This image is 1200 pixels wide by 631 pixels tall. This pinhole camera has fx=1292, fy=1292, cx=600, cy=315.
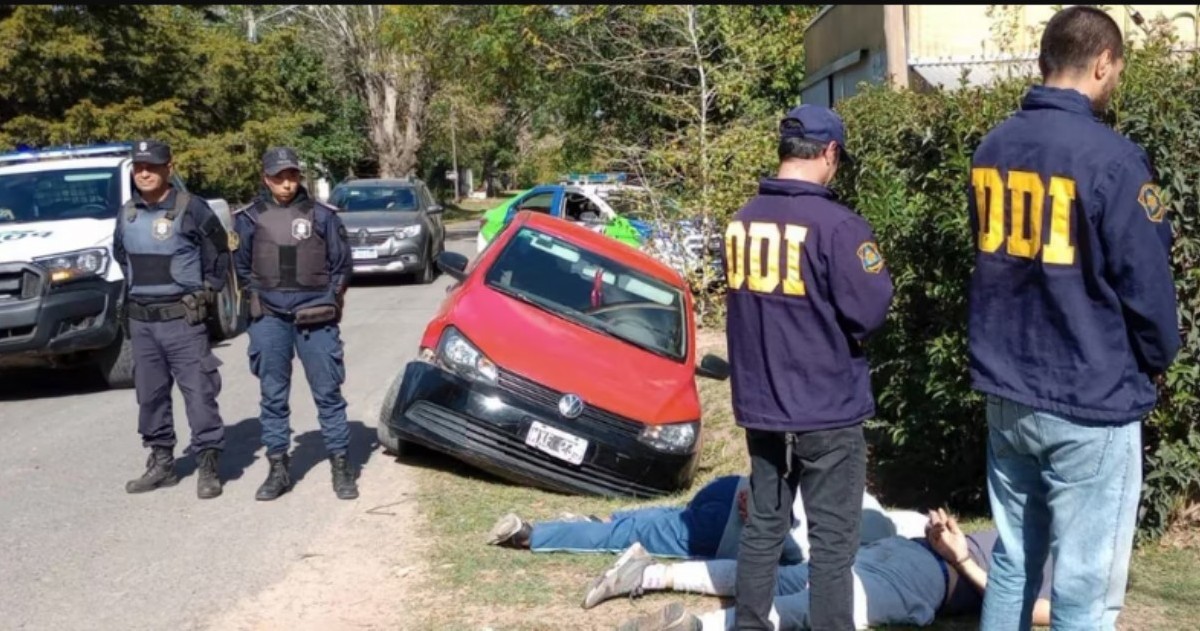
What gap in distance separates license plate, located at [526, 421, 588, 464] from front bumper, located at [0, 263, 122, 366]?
204 inches

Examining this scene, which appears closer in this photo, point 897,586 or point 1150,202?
point 1150,202

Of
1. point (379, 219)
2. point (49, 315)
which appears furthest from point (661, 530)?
point (379, 219)

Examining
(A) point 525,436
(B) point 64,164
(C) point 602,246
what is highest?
(B) point 64,164

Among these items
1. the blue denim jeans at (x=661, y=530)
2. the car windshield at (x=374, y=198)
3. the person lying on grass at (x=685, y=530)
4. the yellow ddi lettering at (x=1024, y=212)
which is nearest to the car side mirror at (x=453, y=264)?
the person lying on grass at (x=685, y=530)

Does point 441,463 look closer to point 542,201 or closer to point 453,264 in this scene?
point 453,264

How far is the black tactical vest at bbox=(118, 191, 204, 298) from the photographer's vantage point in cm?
727

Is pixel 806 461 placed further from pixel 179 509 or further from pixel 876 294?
pixel 179 509

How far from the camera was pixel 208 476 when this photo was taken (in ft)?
24.3

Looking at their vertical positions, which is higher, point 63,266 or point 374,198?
point 374,198

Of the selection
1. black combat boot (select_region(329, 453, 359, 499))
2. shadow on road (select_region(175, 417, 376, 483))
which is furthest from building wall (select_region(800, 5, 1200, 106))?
black combat boot (select_region(329, 453, 359, 499))

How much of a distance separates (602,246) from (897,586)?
14.4 ft

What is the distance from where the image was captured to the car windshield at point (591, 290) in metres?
8.07

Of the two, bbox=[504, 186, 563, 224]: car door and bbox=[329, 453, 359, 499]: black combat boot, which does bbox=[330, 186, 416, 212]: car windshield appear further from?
bbox=[329, 453, 359, 499]: black combat boot

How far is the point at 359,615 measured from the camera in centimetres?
538
